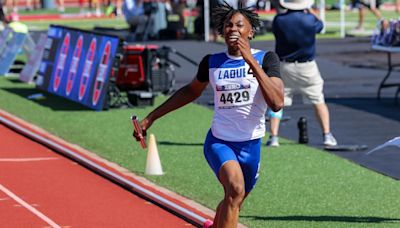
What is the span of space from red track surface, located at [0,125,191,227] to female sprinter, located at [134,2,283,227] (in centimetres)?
202

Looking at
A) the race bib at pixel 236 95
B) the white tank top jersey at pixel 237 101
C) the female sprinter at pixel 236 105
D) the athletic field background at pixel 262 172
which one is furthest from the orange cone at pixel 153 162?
the race bib at pixel 236 95

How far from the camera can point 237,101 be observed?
8945 mm

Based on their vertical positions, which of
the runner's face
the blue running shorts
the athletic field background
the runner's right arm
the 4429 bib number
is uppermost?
the runner's face

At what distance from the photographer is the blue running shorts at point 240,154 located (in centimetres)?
893

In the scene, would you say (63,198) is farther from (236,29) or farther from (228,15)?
(236,29)

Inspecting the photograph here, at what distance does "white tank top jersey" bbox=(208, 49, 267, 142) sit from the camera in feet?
29.4

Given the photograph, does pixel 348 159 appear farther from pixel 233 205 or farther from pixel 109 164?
pixel 233 205

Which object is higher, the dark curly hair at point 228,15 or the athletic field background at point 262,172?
the dark curly hair at point 228,15

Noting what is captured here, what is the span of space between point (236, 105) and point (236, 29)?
0.57 m

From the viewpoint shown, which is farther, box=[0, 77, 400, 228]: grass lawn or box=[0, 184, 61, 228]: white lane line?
box=[0, 77, 400, 228]: grass lawn

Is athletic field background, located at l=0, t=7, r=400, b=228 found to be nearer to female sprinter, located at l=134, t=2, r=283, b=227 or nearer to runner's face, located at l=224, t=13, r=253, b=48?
female sprinter, located at l=134, t=2, r=283, b=227

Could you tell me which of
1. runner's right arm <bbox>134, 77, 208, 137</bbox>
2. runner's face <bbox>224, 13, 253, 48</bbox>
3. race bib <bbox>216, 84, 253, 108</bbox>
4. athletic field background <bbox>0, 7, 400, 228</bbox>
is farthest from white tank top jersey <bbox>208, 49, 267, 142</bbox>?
athletic field background <bbox>0, 7, 400, 228</bbox>

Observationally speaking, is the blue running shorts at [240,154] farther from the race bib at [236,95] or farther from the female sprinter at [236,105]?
the race bib at [236,95]

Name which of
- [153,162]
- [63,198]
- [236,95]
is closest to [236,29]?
[236,95]
